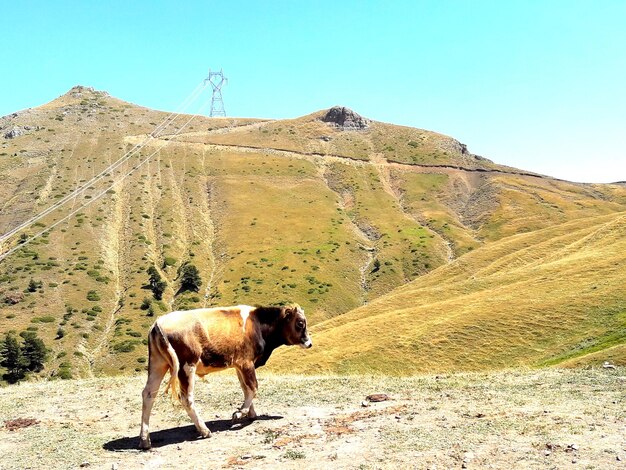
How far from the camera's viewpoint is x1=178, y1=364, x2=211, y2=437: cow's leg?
52.6 feet

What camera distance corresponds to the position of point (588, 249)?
7112 centimetres

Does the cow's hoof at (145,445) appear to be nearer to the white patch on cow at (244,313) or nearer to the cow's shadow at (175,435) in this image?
the cow's shadow at (175,435)

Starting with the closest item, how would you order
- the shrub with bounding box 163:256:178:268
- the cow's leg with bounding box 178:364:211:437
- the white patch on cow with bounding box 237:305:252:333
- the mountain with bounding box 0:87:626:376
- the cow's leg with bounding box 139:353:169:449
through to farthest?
the cow's leg with bounding box 139:353:169:449
the cow's leg with bounding box 178:364:211:437
the white patch on cow with bounding box 237:305:252:333
the mountain with bounding box 0:87:626:376
the shrub with bounding box 163:256:178:268

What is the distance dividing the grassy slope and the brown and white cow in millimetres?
20232

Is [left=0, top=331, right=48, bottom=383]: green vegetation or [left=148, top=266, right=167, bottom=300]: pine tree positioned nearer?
[left=0, top=331, right=48, bottom=383]: green vegetation

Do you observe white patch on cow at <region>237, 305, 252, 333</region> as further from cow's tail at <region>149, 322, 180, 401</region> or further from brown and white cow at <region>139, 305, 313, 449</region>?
cow's tail at <region>149, 322, 180, 401</region>

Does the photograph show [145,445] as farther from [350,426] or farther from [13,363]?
[13,363]

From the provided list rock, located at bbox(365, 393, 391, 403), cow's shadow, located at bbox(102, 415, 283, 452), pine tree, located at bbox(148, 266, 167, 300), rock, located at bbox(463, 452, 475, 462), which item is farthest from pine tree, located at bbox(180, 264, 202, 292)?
rock, located at bbox(463, 452, 475, 462)

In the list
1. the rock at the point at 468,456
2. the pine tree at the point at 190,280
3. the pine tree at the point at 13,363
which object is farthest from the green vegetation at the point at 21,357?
the rock at the point at 468,456

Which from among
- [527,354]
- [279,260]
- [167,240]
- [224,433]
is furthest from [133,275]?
[224,433]

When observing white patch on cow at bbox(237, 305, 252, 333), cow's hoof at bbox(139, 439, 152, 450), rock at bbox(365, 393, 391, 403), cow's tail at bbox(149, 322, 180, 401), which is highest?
white patch on cow at bbox(237, 305, 252, 333)

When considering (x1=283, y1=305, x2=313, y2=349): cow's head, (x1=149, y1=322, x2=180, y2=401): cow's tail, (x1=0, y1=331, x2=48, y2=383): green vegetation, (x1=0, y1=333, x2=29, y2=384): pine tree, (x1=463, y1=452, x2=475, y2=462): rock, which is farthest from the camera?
(x1=0, y1=331, x2=48, y2=383): green vegetation

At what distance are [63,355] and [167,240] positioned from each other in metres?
59.9

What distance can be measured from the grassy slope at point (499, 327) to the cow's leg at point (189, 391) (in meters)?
22.8
